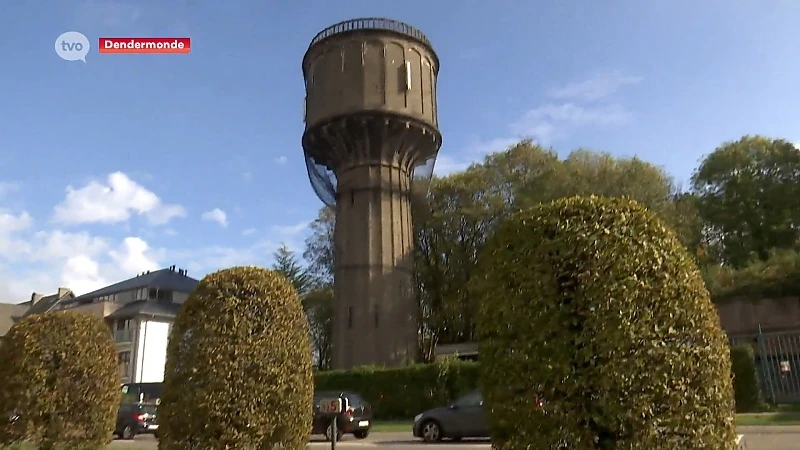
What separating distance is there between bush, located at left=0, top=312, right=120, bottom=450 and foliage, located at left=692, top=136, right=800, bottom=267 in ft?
119

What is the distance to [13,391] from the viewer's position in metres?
10.4

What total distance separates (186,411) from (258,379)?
82 centimetres

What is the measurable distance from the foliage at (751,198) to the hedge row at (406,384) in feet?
68.8

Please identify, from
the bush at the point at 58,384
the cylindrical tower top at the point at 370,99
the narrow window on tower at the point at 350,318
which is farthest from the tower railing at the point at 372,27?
the bush at the point at 58,384

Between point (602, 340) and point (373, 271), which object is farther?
point (373, 271)

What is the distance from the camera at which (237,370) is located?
7012 millimetres

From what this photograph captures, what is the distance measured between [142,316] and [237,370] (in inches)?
1643

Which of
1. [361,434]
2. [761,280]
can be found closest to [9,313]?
[361,434]

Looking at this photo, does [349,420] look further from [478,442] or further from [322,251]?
[322,251]

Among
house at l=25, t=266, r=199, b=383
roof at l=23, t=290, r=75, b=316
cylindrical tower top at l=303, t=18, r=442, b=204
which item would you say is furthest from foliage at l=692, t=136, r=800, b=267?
roof at l=23, t=290, r=75, b=316

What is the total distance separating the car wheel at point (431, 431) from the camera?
651 inches

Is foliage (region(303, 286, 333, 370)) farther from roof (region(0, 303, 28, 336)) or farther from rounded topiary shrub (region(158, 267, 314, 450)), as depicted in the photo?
rounded topiary shrub (region(158, 267, 314, 450))

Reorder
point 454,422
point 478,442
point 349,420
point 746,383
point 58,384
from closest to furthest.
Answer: point 58,384 → point 478,442 → point 454,422 → point 349,420 → point 746,383

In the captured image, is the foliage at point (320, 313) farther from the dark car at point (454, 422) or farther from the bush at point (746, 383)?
the bush at point (746, 383)
